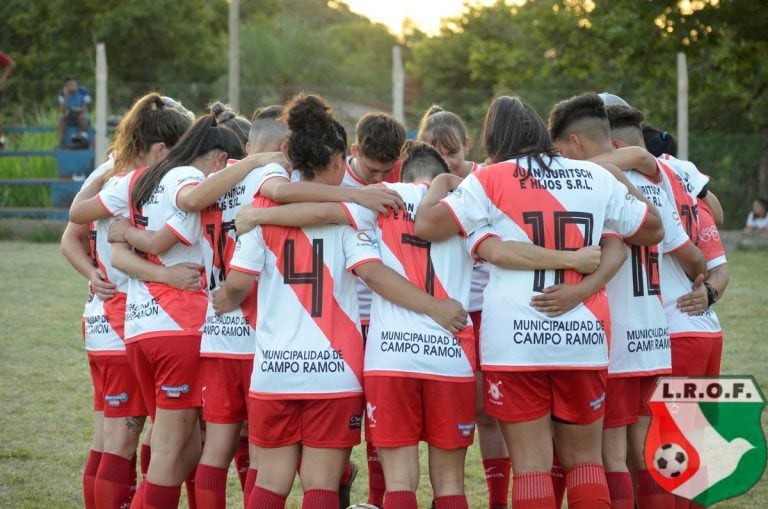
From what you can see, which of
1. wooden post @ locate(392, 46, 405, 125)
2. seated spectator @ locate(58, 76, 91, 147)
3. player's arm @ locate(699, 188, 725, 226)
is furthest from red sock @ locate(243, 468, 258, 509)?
seated spectator @ locate(58, 76, 91, 147)

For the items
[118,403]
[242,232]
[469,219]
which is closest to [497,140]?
[469,219]

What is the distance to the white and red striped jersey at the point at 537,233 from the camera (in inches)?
160

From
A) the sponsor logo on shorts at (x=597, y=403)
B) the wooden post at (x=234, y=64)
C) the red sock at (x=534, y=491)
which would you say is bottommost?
the red sock at (x=534, y=491)

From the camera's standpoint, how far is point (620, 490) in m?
4.38

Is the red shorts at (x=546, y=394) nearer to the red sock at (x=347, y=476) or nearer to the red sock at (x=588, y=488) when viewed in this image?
the red sock at (x=588, y=488)

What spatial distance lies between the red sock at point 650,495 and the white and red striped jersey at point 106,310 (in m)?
2.29

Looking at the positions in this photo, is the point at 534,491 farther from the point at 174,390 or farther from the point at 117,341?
the point at 117,341

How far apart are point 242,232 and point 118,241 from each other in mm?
722

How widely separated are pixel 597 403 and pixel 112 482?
207 centimetres

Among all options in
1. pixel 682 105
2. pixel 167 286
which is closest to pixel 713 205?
pixel 167 286

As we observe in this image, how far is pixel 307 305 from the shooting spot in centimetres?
411

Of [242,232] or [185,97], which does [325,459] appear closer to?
[242,232]

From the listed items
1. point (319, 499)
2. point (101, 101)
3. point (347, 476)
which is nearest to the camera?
point (319, 499)

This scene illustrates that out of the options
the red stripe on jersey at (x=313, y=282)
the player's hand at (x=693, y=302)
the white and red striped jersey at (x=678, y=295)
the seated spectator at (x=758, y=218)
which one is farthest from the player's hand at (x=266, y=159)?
the seated spectator at (x=758, y=218)
